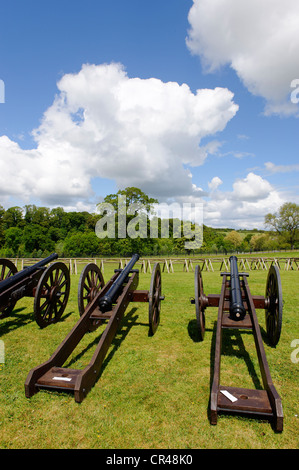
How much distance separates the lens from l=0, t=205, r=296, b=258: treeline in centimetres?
3594

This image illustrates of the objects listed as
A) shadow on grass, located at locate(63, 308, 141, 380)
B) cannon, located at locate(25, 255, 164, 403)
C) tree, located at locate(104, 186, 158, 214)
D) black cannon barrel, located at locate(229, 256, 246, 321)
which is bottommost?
shadow on grass, located at locate(63, 308, 141, 380)

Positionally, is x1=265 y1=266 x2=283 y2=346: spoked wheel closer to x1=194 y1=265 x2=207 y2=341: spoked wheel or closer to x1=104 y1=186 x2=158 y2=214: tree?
x1=194 y1=265 x2=207 y2=341: spoked wheel

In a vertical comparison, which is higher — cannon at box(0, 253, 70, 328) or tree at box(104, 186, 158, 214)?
tree at box(104, 186, 158, 214)

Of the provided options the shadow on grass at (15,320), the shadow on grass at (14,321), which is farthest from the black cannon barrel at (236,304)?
the shadow on grass at (14,321)

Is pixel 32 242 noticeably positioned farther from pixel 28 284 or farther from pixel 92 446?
pixel 92 446

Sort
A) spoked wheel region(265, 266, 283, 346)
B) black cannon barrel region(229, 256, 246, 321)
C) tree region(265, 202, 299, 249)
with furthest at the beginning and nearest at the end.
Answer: tree region(265, 202, 299, 249) < spoked wheel region(265, 266, 283, 346) < black cannon barrel region(229, 256, 246, 321)

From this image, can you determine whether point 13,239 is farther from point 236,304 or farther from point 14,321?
point 236,304

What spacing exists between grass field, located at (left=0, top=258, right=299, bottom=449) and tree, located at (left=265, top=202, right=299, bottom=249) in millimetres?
57519

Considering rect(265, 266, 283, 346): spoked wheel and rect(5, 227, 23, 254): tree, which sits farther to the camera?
rect(5, 227, 23, 254): tree

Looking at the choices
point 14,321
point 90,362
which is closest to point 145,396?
point 90,362

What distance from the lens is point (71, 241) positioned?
56.2 metres

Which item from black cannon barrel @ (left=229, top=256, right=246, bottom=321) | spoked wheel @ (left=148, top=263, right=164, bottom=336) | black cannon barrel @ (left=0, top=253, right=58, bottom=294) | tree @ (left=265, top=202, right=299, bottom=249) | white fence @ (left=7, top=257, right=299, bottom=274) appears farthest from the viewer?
tree @ (left=265, top=202, right=299, bottom=249)

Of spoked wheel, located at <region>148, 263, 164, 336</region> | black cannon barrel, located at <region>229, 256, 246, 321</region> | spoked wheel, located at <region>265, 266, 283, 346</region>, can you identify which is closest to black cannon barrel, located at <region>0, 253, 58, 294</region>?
spoked wheel, located at <region>148, 263, 164, 336</region>
